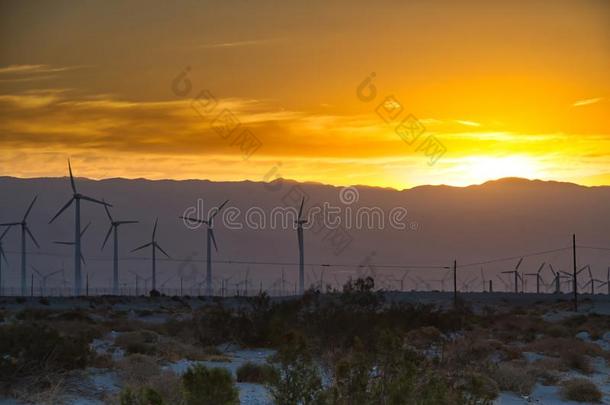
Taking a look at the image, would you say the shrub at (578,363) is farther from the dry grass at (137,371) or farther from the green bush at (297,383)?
the green bush at (297,383)

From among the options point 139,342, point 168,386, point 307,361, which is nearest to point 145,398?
point 307,361

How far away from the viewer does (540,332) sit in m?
57.6

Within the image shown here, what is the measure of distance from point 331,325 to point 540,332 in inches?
847

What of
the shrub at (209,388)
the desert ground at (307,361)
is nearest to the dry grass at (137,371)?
the desert ground at (307,361)

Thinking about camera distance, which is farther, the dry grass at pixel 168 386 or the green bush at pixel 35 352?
the green bush at pixel 35 352

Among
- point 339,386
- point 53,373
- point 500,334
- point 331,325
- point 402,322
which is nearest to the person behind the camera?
point 339,386

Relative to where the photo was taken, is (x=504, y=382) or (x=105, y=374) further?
(x=504, y=382)

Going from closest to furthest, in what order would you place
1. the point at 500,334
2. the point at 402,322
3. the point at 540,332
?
1. the point at 402,322
2. the point at 500,334
3. the point at 540,332

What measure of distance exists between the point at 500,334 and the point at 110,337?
21436mm

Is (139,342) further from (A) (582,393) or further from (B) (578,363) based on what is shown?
(B) (578,363)

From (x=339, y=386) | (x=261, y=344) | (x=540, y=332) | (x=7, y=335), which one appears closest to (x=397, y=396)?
(x=339, y=386)

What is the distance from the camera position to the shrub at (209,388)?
19.1 meters

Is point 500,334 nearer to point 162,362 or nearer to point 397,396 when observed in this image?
point 162,362

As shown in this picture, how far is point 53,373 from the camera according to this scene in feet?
→ 85.7
